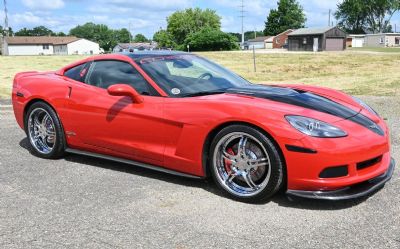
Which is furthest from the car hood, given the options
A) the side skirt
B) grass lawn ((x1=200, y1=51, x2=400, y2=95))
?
grass lawn ((x1=200, y1=51, x2=400, y2=95))

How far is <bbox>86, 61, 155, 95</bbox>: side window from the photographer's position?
15.4ft

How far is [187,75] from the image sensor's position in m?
4.85

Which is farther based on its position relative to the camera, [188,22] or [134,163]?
[188,22]

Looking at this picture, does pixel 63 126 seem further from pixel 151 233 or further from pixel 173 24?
pixel 173 24

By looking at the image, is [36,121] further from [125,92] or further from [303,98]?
[303,98]

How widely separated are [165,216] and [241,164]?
2.62ft

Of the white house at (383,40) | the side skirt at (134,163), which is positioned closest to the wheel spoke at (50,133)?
the side skirt at (134,163)

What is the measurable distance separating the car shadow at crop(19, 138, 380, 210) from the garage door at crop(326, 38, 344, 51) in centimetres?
6600

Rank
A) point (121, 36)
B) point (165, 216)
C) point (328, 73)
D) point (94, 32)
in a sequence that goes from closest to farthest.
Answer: point (165, 216)
point (328, 73)
point (121, 36)
point (94, 32)

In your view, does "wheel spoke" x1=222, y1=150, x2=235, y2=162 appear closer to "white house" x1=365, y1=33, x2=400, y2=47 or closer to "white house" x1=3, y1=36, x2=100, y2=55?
"white house" x1=365, y1=33, x2=400, y2=47

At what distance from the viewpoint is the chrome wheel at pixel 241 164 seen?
3.88m

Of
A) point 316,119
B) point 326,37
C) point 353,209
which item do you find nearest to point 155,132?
point 316,119

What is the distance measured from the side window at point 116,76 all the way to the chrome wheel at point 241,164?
1045 millimetres

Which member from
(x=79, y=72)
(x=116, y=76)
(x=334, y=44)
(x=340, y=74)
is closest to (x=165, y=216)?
(x=116, y=76)
